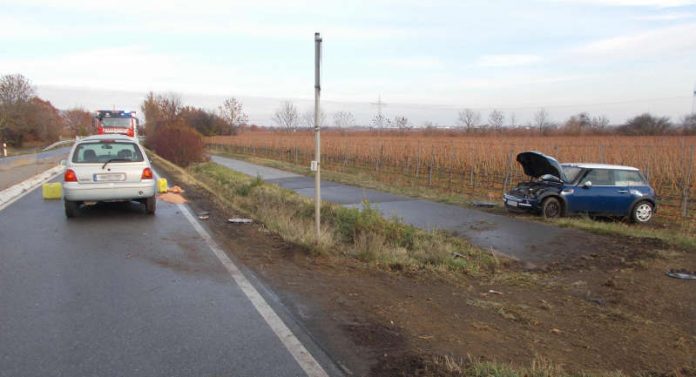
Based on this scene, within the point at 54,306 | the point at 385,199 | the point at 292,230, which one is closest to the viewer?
the point at 54,306

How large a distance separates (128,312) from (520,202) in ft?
33.5

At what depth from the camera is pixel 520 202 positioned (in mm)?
13109

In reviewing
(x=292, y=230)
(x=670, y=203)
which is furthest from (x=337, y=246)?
(x=670, y=203)

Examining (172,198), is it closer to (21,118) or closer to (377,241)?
(377,241)

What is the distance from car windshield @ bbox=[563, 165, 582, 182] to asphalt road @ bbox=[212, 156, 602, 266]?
1.81m

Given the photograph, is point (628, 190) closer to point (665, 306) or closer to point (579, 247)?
point (579, 247)

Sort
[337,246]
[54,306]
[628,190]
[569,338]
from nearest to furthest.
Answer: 1. [569,338]
2. [54,306]
3. [337,246]
4. [628,190]

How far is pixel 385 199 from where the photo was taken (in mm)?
15688

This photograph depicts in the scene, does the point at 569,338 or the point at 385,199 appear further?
the point at 385,199

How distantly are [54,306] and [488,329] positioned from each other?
4034 millimetres

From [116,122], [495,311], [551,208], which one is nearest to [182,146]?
[116,122]

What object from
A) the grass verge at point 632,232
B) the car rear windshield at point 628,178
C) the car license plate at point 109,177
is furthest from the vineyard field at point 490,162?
the car license plate at point 109,177

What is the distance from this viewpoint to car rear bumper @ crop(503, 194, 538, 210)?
41.9 feet

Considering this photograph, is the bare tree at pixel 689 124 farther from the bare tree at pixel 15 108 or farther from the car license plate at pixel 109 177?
the bare tree at pixel 15 108
